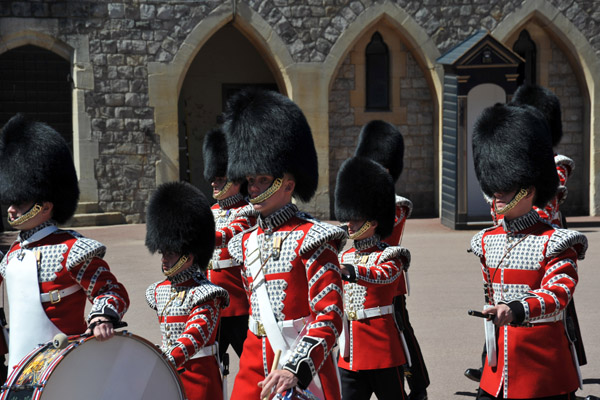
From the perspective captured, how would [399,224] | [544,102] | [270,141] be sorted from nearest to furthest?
[270,141] → [399,224] → [544,102]

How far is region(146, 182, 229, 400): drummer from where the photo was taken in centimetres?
385

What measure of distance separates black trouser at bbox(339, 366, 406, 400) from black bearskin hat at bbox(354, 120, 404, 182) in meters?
2.18

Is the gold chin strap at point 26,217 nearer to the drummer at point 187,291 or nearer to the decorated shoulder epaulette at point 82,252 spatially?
the decorated shoulder epaulette at point 82,252

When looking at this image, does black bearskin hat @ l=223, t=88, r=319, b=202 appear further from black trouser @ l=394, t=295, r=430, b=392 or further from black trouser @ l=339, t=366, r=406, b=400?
black trouser @ l=394, t=295, r=430, b=392

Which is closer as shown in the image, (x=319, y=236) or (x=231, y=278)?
(x=319, y=236)

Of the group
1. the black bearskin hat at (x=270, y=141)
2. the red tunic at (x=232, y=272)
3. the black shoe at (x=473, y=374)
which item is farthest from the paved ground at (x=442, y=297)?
the black bearskin hat at (x=270, y=141)

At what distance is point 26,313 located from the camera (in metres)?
3.83

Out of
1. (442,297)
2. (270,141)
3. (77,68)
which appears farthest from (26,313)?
(77,68)

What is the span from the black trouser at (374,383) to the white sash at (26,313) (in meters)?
1.38

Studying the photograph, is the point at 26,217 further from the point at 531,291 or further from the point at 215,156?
the point at 215,156

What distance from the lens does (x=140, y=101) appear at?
41.0 feet

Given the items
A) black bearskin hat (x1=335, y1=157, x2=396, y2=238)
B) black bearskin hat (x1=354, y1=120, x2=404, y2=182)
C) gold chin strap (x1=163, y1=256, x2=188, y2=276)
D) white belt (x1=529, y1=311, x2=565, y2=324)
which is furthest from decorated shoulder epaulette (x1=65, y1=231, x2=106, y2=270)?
black bearskin hat (x1=354, y1=120, x2=404, y2=182)

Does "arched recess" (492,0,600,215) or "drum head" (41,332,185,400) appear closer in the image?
"drum head" (41,332,185,400)

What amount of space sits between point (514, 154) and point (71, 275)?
177 centimetres
